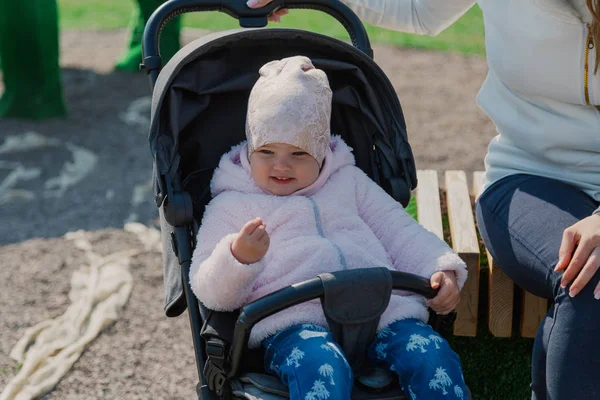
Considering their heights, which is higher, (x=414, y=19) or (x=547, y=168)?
(x=414, y=19)

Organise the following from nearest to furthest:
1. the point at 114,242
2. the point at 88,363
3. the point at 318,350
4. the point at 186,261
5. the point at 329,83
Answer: the point at 318,350 < the point at 186,261 < the point at 329,83 < the point at 88,363 < the point at 114,242

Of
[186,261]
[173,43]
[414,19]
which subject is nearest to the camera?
[186,261]

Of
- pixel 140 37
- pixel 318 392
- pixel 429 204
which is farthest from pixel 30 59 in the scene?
pixel 318 392

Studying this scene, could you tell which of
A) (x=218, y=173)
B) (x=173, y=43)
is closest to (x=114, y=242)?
(x=218, y=173)

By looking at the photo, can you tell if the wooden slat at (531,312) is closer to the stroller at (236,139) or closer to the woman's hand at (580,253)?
the stroller at (236,139)

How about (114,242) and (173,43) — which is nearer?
(114,242)

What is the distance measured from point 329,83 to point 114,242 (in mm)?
1982

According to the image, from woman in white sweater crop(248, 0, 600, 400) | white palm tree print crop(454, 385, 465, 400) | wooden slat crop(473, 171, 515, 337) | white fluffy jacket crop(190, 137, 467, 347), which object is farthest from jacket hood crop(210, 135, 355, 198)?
white palm tree print crop(454, 385, 465, 400)

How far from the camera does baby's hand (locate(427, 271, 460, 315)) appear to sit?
2.43 meters

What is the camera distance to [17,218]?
190 inches

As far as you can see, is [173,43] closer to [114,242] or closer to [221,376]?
[114,242]

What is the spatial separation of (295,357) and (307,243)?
0.41 m

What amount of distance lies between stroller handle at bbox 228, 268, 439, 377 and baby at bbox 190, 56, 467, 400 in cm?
11

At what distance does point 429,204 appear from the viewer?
383cm
